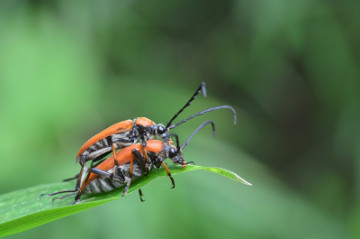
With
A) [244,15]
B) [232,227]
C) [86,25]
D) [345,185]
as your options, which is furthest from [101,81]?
[345,185]

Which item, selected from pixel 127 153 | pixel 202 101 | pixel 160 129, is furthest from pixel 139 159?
pixel 202 101

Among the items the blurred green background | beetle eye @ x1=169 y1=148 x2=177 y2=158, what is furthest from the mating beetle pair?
the blurred green background

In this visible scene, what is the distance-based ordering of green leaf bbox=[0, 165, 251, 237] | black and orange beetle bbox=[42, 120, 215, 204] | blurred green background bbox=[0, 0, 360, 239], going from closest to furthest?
green leaf bbox=[0, 165, 251, 237] → black and orange beetle bbox=[42, 120, 215, 204] → blurred green background bbox=[0, 0, 360, 239]

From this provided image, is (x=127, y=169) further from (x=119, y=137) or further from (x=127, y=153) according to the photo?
(x=119, y=137)

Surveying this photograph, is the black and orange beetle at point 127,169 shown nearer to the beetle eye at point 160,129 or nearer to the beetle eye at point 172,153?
the beetle eye at point 172,153

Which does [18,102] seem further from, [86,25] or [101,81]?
[86,25]

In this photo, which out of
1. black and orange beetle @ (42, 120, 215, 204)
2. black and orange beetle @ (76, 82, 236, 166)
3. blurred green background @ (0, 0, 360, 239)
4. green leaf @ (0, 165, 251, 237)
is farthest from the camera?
blurred green background @ (0, 0, 360, 239)

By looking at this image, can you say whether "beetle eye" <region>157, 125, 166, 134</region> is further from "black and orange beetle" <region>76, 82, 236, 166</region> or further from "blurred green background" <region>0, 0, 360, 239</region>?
"blurred green background" <region>0, 0, 360, 239</region>
